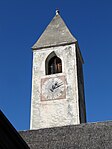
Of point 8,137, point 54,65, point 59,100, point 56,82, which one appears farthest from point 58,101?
point 8,137

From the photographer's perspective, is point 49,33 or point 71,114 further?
point 49,33

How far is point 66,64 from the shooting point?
1972 centimetres

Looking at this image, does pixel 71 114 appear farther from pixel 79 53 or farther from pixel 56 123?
pixel 79 53

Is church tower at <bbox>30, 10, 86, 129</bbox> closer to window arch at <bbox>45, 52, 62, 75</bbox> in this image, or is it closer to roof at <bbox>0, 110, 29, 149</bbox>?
window arch at <bbox>45, 52, 62, 75</bbox>

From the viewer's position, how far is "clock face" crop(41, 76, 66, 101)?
60.8 ft

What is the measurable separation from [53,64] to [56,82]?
1.91m

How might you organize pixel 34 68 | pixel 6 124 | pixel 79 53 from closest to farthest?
pixel 6 124
pixel 34 68
pixel 79 53

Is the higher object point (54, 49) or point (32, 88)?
point (54, 49)

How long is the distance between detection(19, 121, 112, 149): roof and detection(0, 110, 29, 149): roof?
441cm

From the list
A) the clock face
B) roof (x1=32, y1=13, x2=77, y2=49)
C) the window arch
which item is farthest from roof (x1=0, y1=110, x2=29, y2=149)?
roof (x1=32, y1=13, x2=77, y2=49)

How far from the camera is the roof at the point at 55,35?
2089 cm

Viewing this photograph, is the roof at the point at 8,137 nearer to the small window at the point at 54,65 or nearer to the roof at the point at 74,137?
the roof at the point at 74,137

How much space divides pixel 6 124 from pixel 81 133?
19.8ft

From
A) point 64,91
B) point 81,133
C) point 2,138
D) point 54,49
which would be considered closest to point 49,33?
point 54,49
